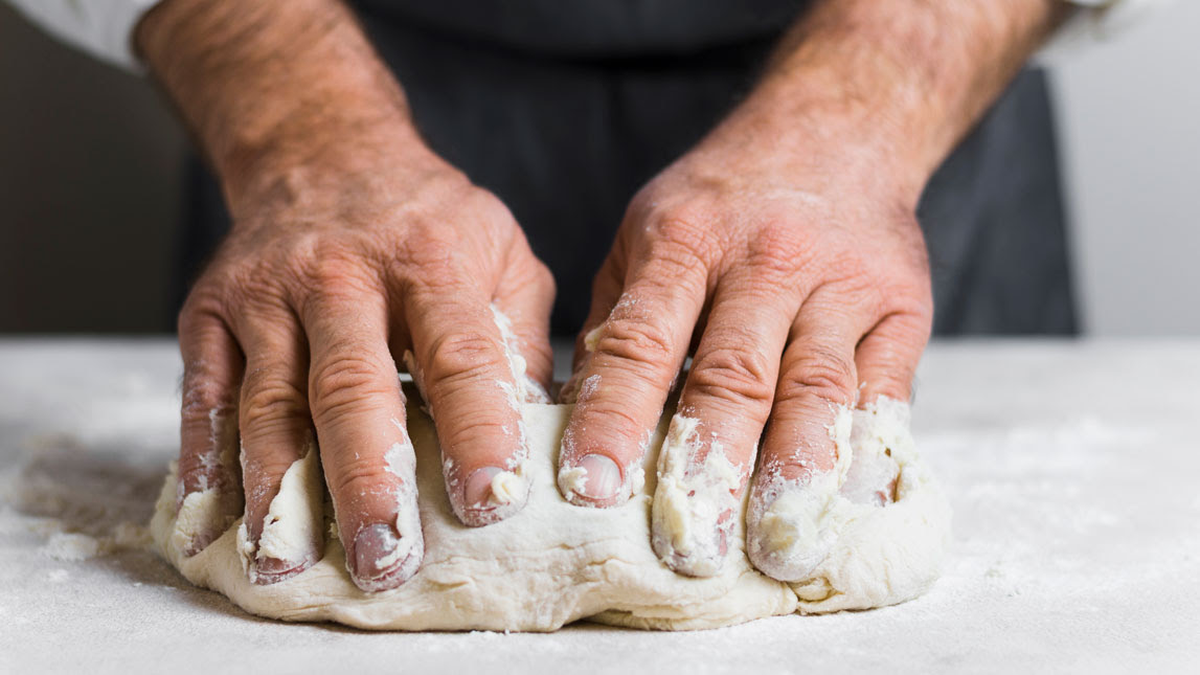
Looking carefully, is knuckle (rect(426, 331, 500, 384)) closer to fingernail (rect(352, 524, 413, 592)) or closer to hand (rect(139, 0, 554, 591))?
hand (rect(139, 0, 554, 591))

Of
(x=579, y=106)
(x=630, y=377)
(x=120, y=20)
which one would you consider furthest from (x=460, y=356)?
(x=579, y=106)

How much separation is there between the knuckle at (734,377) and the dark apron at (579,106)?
2.88 feet

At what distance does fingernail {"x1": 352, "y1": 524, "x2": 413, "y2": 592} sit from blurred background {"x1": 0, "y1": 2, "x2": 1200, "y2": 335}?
114 inches

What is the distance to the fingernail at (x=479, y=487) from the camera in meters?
0.82

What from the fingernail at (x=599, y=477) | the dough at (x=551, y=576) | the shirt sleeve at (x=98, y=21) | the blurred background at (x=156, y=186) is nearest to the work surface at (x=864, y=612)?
the dough at (x=551, y=576)

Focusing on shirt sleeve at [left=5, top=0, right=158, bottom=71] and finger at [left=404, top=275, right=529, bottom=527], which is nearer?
finger at [left=404, top=275, right=529, bottom=527]

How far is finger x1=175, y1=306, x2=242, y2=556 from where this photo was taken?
0.94m

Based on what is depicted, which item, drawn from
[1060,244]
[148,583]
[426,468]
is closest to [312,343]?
[426,468]

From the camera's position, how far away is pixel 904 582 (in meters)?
0.89

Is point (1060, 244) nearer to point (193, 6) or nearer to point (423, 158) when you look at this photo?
point (423, 158)

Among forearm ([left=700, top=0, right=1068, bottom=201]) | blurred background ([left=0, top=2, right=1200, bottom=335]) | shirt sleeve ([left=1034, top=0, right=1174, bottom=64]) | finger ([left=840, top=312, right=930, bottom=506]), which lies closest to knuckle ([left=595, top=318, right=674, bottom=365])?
finger ([left=840, top=312, right=930, bottom=506])

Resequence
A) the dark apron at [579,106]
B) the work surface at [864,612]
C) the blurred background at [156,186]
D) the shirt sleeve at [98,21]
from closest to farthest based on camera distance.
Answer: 1. the work surface at [864,612]
2. the shirt sleeve at [98,21]
3. the dark apron at [579,106]
4. the blurred background at [156,186]

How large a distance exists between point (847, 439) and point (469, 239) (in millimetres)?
416

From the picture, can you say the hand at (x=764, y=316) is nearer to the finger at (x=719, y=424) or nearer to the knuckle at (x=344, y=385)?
the finger at (x=719, y=424)
